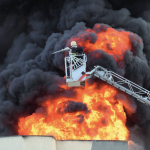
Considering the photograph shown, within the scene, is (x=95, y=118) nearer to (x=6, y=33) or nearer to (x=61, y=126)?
(x=61, y=126)

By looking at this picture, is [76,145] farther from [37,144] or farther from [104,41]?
[104,41]

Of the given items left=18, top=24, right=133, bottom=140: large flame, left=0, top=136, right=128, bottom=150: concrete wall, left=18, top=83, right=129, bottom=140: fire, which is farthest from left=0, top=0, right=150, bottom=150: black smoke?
left=0, top=136, right=128, bottom=150: concrete wall

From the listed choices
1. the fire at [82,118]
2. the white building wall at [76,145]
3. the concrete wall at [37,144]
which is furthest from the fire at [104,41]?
the white building wall at [76,145]

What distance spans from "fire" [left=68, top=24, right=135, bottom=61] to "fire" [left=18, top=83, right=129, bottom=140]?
129 inches

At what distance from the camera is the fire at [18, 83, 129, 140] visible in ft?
49.9

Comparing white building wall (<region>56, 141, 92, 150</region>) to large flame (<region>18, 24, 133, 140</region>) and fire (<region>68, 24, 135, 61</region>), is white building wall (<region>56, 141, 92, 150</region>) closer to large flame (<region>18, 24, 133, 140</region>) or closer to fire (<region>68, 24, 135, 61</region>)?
large flame (<region>18, 24, 133, 140</region>)

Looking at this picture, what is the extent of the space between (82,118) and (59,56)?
20.5 feet

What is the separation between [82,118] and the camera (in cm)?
A: 1533

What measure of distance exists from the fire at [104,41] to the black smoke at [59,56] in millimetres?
342

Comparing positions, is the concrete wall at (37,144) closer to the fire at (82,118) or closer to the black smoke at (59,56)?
the fire at (82,118)

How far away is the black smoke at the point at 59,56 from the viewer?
→ 1781 cm

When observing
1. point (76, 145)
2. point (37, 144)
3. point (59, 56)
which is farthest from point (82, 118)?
point (59, 56)

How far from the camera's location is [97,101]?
16.4 metres

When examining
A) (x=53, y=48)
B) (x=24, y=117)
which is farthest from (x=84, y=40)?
(x=24, y=117)
